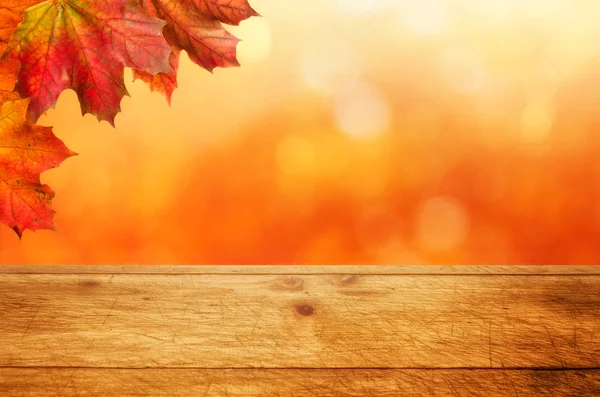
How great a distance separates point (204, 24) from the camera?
2.17ft

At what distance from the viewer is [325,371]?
0.65m

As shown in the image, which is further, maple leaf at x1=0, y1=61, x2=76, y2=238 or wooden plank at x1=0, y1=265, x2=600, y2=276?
wooden plank at x1=0, y1=265, x2=600, y2=276

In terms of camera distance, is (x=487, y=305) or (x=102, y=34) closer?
(x=102, y=34)

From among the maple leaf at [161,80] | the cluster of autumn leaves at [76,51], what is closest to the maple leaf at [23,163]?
the cluster of autumn leaves at [76,51]

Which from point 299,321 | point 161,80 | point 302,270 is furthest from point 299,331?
point 161,80

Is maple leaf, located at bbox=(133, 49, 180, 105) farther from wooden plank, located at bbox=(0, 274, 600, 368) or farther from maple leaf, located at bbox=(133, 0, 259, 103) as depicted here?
wooden plank, located at bbox=(0, 274, 600, 368)

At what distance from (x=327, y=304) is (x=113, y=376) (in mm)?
262

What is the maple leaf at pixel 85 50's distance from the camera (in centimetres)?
57

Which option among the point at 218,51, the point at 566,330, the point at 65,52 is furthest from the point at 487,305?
the point at 65,52

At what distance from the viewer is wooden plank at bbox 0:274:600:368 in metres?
0.68

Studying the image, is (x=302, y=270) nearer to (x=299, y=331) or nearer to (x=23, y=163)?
(x=299, y=331)

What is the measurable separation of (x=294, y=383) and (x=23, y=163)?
359mm

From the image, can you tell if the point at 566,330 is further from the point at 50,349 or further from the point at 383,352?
the point at 50,349

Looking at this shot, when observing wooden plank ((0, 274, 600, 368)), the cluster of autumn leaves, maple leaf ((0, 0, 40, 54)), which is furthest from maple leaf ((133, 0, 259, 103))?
wooden plank ((0, 274, 600, 368))
